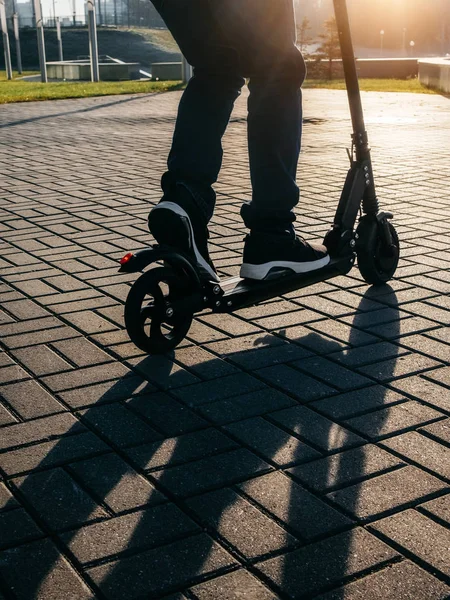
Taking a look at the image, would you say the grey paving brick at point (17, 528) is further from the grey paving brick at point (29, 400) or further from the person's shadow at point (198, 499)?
the grey paving brick at point (29, 400)

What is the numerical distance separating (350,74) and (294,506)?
7.08ft

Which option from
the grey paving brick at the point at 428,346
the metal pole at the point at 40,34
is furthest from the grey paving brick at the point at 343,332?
the metal pole at the point at 40,34

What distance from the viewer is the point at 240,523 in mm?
2119

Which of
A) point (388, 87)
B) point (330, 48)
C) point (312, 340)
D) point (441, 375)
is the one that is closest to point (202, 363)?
point (312, 340)

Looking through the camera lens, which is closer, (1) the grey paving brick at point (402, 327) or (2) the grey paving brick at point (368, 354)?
(2) the grey paving brick at point (368, 354)

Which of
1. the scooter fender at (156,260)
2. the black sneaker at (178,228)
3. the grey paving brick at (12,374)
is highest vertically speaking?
the black sneaker at (178,228)

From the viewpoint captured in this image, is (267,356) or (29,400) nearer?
(29,400)

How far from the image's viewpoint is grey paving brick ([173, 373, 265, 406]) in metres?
2.87

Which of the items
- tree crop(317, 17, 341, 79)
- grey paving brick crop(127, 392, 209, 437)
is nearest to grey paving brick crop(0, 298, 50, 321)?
grey paving brick crop(127, 392, 209, 437)

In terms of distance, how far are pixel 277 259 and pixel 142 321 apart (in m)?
0.61

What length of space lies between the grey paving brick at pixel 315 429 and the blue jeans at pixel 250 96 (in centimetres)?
85

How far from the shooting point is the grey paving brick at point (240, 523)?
2025 mm

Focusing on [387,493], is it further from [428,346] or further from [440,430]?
[428,346]

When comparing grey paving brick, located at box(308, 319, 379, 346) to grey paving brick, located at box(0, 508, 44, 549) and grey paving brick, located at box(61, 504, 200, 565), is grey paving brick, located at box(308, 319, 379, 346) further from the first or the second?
grey paving brick, located at box(0, 508, 44, 549)
